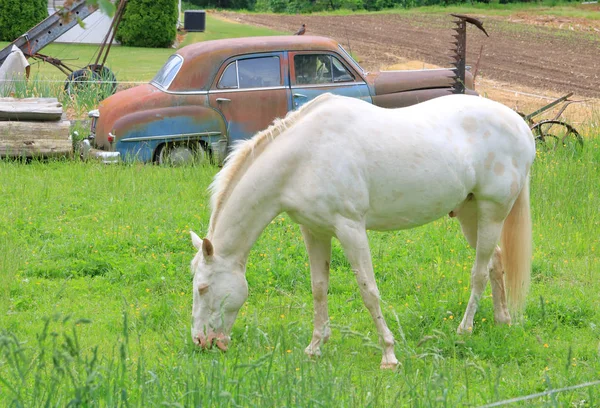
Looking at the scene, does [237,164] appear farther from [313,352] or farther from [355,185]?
[313,352]

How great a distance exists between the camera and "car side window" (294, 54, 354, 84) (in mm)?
11961

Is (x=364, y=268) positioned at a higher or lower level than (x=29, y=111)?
higher

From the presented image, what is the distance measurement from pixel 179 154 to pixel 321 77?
2.35 metres

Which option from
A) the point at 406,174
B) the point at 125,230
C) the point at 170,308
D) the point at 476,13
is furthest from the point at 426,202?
the point at 476,13

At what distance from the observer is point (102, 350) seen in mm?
5543

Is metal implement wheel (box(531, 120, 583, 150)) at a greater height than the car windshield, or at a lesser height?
lesser

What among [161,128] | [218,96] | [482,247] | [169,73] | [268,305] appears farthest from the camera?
[169,73]

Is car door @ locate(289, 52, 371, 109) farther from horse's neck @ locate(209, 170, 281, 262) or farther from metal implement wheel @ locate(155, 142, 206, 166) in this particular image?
horse's neck @ locate(209, 170, 281, 262)

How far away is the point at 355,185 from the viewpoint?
212 inches

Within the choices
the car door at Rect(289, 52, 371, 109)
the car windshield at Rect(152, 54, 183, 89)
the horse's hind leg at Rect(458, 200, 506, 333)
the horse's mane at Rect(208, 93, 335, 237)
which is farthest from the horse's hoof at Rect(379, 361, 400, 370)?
the car windshield at Rect(152, 54, 183, 89)

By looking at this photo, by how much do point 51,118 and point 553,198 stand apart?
6874 millimetres

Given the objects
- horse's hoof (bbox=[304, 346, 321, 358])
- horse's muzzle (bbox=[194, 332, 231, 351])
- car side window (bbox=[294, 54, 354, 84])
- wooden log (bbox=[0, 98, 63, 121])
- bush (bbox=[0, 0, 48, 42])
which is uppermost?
car side window (bbox=[294, 54, 354, 84])

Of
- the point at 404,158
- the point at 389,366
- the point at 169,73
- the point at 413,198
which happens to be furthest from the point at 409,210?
the point at 169,73

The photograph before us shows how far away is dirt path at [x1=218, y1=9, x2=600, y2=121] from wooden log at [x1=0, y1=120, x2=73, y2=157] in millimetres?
8752
